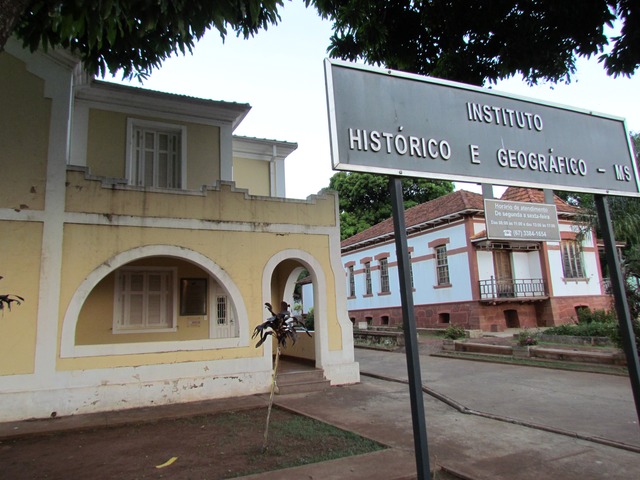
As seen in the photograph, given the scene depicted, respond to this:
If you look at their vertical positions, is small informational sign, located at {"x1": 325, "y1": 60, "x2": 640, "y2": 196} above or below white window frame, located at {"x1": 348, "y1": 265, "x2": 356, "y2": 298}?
below

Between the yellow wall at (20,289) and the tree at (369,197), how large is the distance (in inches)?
1074

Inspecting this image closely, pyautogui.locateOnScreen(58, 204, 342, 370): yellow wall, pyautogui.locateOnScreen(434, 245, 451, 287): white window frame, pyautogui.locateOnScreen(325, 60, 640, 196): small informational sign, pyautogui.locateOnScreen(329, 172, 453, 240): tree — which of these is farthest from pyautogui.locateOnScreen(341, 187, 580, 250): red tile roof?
pyautogui.locateOnScreen(325, 60, 640, 196): small informational sign

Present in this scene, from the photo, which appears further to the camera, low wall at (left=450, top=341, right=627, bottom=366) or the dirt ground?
low wall at (left=450, top=341, right=627, bottom=366)

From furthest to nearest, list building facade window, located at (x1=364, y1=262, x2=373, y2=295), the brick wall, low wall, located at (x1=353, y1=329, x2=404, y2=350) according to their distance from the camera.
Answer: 1. building facade window, located at (x1=364, y1=262, x2=373, y2=295)
2. the brick wall
3. low wall, located at (x1=353, y1=329, x2=404, y2=350)

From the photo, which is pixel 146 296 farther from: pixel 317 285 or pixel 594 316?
pixel 594 316

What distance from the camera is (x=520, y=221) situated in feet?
10.7

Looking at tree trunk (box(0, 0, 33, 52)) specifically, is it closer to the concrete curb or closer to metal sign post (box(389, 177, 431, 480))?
Result: metal sign post (box(389, 177, 431, 480))

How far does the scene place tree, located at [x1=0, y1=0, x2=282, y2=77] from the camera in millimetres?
4605

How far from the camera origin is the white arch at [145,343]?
8430mm

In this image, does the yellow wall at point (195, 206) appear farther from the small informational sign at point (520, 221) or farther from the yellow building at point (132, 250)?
the small informational sign at point (520, 221)

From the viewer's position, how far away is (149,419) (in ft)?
25.3

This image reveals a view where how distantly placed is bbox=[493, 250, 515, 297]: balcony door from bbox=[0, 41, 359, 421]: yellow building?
11920mm

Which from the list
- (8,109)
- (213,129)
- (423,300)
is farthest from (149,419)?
(423,300)

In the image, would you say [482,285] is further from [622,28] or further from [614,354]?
[622,28]
